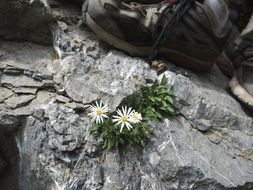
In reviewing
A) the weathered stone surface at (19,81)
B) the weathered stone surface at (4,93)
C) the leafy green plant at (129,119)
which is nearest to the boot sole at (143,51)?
the leafy green plant at (129,119)

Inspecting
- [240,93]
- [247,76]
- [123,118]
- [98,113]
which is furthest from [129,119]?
[247,76]

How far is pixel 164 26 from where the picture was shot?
7.89ft

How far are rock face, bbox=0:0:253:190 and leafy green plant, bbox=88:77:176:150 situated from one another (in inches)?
1.6

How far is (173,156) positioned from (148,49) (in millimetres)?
705

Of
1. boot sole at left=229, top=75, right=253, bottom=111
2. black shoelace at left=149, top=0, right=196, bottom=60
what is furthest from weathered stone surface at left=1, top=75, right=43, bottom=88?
boot sole at left=229, top=75, right=253, bottom=111

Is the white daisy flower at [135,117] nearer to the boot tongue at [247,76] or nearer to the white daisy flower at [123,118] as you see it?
the white daisy flower at [123,118]

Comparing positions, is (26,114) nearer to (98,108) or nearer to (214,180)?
(98,108)

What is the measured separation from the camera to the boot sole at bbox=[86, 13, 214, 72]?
2.45 meters

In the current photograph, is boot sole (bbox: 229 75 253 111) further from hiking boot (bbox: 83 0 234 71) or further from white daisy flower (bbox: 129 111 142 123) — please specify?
white daisy flower (bbox: 129 111 142 123)

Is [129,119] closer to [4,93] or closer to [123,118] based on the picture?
[123,118]

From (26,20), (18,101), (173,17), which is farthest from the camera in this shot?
(26,20)

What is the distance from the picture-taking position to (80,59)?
241 centimetres

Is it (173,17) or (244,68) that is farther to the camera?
(244,68)

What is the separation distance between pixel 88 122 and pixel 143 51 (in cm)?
59
